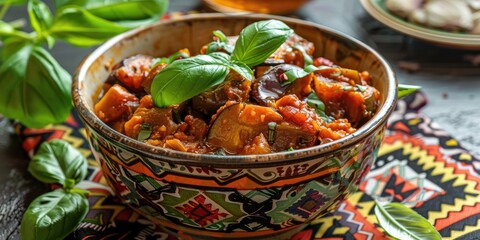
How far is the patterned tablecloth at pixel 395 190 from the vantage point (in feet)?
5.22

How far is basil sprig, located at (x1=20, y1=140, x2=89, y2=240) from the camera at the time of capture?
4.93 feet

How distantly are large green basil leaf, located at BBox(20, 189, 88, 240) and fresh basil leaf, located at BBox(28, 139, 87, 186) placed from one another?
85mm

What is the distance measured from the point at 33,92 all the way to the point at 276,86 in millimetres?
813

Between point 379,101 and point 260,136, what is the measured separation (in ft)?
1.29

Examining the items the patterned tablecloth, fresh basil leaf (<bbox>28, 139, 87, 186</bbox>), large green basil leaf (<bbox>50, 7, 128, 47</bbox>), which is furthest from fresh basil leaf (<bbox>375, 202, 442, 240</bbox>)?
large green basil leaf (<bbox>50, 7, 128, 47</bbox>)

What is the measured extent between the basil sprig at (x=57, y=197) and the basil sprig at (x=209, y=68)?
392mm

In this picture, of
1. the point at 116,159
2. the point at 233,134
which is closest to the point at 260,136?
the point at 233,134

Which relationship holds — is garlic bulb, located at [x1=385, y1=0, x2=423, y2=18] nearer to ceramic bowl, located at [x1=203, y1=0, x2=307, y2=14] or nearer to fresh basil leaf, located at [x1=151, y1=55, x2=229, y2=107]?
ceramic bowl, located at [x1=203, y1=0, x2=307, y2=14]

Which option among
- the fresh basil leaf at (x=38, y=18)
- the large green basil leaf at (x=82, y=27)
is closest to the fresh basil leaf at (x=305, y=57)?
the large green basil leaf at (x=82, y=27)

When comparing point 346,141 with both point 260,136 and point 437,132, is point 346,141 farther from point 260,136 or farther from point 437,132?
point 437,132

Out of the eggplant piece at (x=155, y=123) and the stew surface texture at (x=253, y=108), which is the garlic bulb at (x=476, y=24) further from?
the eggplant piece at (x=155, y=123)

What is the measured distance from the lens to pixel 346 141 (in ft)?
4.31

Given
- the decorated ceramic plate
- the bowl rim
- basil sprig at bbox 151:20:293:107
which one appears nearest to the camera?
the bowl rim

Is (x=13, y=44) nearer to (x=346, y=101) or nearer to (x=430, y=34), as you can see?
(x=346, y=101)
